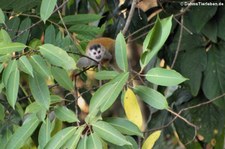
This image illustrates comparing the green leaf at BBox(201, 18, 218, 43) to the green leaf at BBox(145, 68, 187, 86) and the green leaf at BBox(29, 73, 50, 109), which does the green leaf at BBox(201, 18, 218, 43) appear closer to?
the green leaf at BBox(145, 68, 187, 86)

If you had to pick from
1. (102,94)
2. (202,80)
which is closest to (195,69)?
(202,80)

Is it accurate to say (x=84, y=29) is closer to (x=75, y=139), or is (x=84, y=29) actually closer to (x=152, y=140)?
(x=152, y=140)

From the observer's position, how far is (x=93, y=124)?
1.45 m

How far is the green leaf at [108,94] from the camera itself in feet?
4.75

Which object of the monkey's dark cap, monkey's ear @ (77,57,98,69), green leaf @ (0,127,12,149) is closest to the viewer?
green leaf @ (0,127,12,149)

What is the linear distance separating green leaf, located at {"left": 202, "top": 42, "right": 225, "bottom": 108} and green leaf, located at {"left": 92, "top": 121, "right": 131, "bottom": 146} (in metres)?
0.97

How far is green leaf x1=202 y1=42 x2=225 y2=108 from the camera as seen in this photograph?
230 cm

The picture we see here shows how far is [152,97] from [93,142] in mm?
247

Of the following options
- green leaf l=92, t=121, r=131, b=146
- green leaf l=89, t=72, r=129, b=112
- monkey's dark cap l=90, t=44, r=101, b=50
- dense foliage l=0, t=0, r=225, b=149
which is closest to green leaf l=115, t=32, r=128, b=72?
dense foliage l=0, t=0, r=225, b=149

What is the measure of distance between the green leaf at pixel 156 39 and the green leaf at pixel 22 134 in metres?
0.39

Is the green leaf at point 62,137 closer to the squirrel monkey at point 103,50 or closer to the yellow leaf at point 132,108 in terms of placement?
the yellow leaf at point 132,108

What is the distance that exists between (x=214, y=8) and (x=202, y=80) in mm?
314

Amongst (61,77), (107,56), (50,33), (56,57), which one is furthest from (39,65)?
(107,56)

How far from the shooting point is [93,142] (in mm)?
1424
